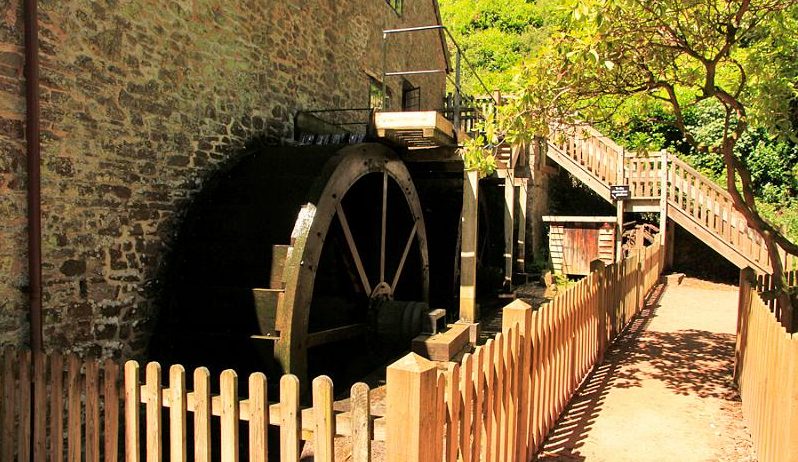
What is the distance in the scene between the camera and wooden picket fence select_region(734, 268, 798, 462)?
299cm

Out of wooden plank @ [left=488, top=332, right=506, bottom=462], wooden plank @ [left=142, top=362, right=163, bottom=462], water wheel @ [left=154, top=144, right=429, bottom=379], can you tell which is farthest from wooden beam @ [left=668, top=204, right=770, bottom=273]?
wooden plank @ [left=142, top=362, right=163, bottom=462]

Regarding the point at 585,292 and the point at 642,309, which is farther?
the point at 642,309

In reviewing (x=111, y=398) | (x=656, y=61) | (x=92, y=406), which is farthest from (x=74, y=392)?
(x=656, y=61)

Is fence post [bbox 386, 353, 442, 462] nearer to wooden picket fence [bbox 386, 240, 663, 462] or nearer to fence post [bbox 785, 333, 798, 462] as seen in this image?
wooden picket fence [bbox 386, 240, 663, 462]

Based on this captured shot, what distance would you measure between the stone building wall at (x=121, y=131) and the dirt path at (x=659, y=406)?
12.7 ft

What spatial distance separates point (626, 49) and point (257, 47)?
4198mm

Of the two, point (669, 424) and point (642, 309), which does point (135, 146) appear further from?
→ point (642, 309)

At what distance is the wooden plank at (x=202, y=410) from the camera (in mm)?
2873

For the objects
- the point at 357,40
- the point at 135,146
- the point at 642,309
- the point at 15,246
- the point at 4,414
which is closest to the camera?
the point at 4,414

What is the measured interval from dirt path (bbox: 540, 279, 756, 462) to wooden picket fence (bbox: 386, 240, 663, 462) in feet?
0.75

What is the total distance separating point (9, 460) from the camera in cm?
367

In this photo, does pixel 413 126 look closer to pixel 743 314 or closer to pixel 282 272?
pixel 282 272

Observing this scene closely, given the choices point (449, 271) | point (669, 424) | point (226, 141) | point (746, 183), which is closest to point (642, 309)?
point (449, 271)

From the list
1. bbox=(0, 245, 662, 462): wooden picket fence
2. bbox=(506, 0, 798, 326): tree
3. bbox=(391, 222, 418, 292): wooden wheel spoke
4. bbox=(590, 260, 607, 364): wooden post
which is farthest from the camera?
bbox=(391, 222, 418, 292): wooden wheel spoke
